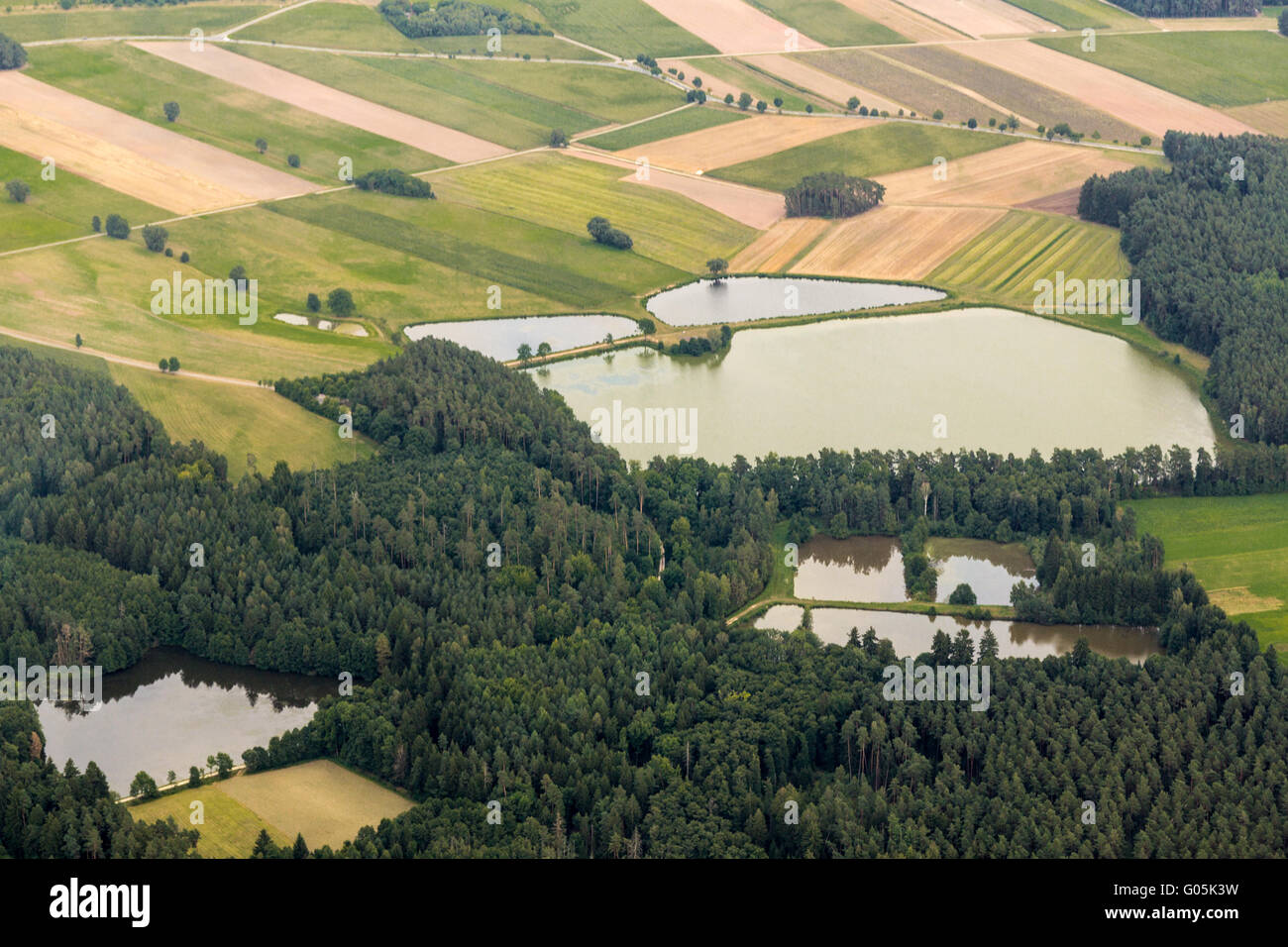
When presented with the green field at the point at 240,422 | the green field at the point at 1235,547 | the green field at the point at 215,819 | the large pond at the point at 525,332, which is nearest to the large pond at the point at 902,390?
the large pond at the point at 525,332

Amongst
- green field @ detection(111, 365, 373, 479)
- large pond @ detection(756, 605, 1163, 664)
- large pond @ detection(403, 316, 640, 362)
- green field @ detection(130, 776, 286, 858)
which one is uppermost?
large pond @ detection(403, 316, 640, 362)

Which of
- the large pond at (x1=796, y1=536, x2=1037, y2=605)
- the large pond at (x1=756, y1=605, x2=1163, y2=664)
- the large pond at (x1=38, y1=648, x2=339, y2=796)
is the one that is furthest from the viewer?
the large pond at (x1=796, y1=536, x2=1037, y2=605)

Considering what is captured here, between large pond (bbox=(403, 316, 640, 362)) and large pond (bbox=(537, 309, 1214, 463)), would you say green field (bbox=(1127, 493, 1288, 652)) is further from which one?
large pond (bbox=(403, 316, 640, 362))

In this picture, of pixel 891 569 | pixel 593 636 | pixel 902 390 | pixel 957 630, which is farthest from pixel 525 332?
pixel 957 630

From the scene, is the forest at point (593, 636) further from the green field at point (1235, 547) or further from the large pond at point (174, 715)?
the green field at point (1235, 547)

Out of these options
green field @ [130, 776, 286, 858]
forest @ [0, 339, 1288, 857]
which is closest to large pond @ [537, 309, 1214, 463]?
forest @ [0, 339, 1288, 857]

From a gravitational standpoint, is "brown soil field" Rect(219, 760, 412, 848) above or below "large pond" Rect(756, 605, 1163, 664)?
below

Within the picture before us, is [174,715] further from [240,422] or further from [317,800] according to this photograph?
[240,422]
